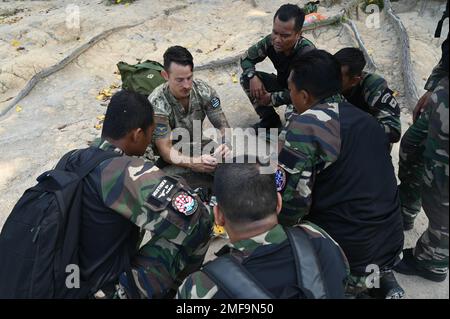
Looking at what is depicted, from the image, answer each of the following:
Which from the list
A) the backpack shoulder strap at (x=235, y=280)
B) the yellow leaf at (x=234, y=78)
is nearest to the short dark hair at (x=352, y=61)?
the backpack shoulder strap at (x=235, y=280)

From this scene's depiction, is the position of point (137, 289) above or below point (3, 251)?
below

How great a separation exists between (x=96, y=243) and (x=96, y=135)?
3.02 m

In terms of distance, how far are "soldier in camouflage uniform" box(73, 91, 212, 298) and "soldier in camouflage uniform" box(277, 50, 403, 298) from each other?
2.07 feet

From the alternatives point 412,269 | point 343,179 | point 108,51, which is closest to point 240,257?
point 343,179

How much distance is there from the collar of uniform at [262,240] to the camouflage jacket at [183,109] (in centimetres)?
208

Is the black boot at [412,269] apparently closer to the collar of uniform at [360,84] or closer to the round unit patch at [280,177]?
the round unit patch at [280,177]

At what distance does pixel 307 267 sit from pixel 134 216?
0.97 metres

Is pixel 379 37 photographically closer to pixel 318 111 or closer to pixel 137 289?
pixel 318 111

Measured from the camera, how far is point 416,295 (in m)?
2.88

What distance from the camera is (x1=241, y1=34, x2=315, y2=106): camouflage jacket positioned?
4316mm

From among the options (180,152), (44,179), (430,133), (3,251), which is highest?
(430,133)

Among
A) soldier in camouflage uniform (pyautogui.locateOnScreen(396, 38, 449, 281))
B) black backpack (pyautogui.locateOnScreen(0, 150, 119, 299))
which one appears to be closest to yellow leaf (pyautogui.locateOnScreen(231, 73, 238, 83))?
soldier in camouflage uniform (pyautogui.locateOnScreen(396, 38, 449, 281))

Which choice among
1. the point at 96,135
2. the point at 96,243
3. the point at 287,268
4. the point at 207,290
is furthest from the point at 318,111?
the point at 96,135

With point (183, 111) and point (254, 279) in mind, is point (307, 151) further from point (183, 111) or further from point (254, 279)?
point (183, 111)
